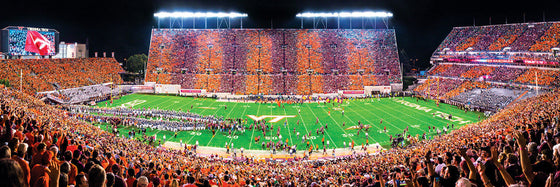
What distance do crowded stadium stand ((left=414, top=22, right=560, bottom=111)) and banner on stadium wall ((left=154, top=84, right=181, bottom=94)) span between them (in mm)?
36878

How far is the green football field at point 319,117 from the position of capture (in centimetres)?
2853

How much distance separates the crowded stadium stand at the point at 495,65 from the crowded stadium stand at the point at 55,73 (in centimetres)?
4855

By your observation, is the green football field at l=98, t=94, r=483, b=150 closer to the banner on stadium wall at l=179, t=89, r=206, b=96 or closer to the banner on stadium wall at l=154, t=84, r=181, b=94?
the banner on stadium wall at l=179, t=89, r=206, b=96

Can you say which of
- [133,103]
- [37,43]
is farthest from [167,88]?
[37,43]

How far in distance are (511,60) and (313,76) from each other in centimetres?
2807

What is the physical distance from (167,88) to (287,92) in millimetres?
18810

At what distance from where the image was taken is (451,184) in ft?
13.4

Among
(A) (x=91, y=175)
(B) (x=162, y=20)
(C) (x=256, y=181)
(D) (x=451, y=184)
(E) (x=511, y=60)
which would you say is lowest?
(C) (x=256, y=181)

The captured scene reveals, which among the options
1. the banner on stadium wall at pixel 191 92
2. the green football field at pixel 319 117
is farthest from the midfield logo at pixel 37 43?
the banner on stadium wall at pixel 191 92

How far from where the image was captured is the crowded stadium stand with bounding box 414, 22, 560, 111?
138ft

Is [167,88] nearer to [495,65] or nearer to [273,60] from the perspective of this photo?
[273,60]

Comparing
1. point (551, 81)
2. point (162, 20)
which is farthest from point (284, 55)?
point (551, 81)

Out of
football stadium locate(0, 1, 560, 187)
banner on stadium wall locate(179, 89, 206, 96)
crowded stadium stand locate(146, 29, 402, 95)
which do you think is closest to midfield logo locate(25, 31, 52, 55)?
football stadium locate(0, 1, 560, 187)

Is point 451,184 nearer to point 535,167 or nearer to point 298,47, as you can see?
point 535,167
